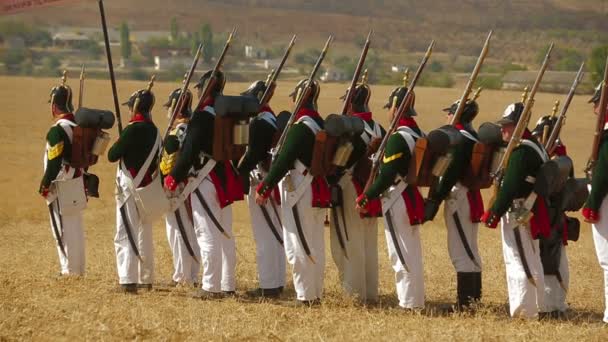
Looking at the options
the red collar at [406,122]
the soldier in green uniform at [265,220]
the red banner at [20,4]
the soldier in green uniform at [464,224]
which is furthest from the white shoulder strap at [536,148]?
the red banner at [20,4]

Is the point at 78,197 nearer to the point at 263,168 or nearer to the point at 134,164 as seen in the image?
the point at 134,164

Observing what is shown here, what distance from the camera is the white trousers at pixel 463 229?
12.4m

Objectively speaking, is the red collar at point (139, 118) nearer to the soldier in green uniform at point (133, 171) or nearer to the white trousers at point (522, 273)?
the soldier in green uniform at point (133, 171)

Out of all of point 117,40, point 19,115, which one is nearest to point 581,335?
point 19,115

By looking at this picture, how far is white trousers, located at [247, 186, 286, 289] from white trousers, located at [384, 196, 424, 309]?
6.03 feet

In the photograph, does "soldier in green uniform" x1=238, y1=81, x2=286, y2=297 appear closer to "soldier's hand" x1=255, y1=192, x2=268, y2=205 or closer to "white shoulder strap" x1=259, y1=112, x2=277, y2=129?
"white shoulder strap" x1=259, y1=112, x2=277, y2=129

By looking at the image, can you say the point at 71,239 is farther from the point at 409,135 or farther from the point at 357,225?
the point at 409,135

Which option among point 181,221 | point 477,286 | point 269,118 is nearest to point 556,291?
point 477,286

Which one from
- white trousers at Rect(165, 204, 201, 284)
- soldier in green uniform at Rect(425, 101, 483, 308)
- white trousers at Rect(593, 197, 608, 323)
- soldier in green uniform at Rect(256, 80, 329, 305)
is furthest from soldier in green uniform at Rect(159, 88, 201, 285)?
white trousers at Rect(593, 197, 608, 323)

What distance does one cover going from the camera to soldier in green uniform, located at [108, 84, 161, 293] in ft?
42.6

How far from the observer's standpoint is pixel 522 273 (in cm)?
1145

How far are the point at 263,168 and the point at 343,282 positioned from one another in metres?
1.46

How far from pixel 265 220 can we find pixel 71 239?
222 cm

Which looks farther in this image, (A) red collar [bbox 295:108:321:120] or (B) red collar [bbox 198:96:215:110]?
(B) red collar [bbox 198:96:215:110]
